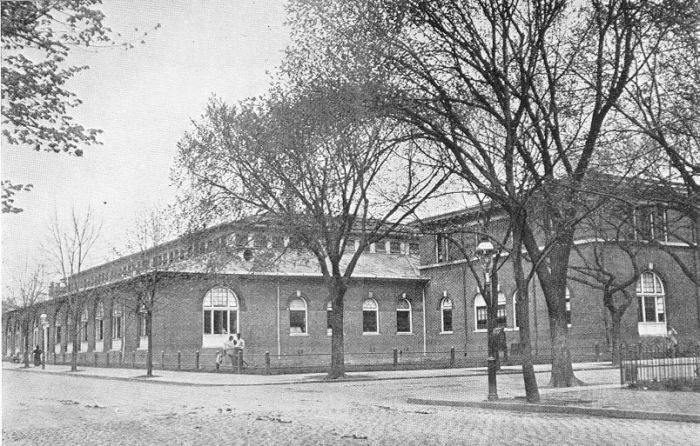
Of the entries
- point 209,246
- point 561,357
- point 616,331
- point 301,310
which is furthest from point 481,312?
point 561,357

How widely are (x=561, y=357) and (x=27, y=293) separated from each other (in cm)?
4786

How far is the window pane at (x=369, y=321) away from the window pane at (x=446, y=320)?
14.8 feet

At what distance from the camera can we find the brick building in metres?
40.3

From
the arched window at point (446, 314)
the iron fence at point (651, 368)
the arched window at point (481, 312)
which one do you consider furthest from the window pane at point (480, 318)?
the iron fence at point (651, 368)

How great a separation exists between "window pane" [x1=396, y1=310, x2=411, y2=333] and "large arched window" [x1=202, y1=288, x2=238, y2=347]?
11.7 meters

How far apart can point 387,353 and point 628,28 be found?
34266mm


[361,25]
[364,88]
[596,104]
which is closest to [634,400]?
[596,104]

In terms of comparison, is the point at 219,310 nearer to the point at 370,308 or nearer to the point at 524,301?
the point at 370,308

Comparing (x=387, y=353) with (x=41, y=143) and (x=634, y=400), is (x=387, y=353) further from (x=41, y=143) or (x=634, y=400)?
(x=41, y=143)

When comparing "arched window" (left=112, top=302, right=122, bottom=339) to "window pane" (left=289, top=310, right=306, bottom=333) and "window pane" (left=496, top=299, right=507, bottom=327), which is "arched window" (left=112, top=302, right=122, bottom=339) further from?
"window pane" (left=496, top=299, right=507, bottom=327)

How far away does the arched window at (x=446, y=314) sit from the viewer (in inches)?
1983

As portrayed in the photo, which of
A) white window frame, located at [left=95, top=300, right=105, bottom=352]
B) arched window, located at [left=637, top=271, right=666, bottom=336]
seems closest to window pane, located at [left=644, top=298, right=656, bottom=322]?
arched window, located at [left=637, top=271, right=666, bottom=336]

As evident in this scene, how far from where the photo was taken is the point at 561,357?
826 inches

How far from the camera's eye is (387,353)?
49.6m
